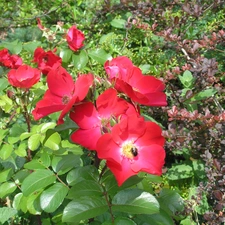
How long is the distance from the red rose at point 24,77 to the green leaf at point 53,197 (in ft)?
1.25

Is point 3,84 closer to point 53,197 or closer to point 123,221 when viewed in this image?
point 53,197

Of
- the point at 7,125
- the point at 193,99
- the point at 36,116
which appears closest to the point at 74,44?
the point at 7,125

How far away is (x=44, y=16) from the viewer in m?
3.18

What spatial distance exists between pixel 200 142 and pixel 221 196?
1.49 feet

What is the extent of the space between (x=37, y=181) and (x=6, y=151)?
266 millimetres

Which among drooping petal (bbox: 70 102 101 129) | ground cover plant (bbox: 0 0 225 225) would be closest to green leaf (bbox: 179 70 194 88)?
ground cover plant (bbox: 0 0 225 225)

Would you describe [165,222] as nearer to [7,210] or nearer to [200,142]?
[7,210]

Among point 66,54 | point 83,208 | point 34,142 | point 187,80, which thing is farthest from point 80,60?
point 83,208

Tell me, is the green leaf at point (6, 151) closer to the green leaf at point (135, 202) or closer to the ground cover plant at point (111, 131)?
the ground cover plant at point (111, 131)

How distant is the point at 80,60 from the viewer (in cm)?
181

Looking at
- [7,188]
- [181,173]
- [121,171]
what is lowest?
[181,173]

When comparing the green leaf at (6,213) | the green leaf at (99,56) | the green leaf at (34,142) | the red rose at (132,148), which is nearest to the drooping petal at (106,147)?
the red rose at (132,148)

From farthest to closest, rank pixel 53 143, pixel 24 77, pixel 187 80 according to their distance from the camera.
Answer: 1. pixel 187 80
2. pixel 24 77
3. pixel 53 143

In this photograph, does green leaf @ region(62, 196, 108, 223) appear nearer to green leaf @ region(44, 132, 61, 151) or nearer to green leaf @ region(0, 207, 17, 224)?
green leaf @ region(44, 132, 61, 151)
